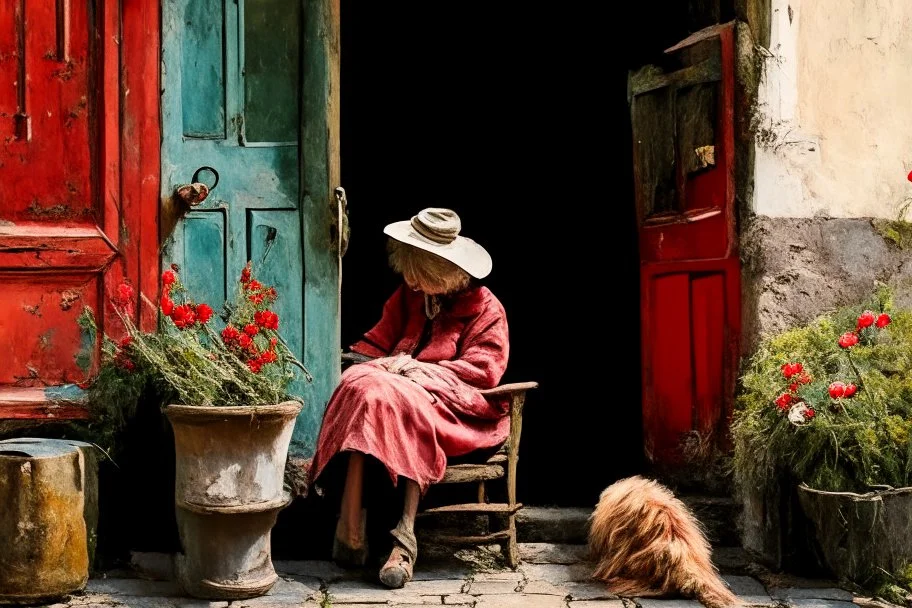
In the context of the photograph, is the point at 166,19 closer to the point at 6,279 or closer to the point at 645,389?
the point at 6,279

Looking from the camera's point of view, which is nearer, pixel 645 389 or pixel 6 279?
pixel 6 279

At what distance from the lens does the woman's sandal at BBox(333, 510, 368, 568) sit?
478 cm

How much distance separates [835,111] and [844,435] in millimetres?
1653

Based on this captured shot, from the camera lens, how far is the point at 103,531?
489 centimetres

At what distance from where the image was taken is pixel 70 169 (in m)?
4.99

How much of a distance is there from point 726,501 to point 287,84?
9.20ft

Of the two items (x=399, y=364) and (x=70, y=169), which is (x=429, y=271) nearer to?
(x=399, y=364)

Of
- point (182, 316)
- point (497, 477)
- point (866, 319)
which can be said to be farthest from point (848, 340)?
point (182, 316)

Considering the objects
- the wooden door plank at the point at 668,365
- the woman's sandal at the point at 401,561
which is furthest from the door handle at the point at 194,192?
the wooden door plank at the point at 668,365

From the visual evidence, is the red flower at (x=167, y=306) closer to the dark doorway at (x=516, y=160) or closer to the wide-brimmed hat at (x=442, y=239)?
the wide-brimmed hat at (x=442, y=239)

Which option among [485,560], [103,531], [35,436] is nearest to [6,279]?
[35,436]

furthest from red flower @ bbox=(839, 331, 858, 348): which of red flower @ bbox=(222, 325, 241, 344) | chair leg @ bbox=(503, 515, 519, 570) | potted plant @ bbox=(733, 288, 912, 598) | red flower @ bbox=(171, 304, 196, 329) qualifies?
red flower @ bbox=(171, 304, 196, 329)

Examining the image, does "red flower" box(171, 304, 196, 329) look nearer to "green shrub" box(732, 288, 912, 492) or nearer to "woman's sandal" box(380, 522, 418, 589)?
"woman's sandal" box(380, 522, 418, 589)

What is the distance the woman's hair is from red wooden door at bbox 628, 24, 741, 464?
3.89 feet
